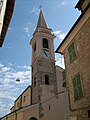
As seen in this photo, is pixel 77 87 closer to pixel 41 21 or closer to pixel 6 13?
pixel 6 13

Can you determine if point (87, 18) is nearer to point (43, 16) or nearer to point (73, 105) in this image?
point (73, 105)

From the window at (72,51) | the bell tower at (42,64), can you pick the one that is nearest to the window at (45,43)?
the bell tower at (42,64)

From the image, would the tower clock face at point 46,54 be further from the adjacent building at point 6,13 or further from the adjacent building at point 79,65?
the adjacent building at point 6,13

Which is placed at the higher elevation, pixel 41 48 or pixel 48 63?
pixel 41 48

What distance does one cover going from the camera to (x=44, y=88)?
22.2 m

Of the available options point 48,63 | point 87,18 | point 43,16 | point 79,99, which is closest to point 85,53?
point 87,18

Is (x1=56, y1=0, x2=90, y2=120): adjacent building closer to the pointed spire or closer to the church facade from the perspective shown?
the church facade

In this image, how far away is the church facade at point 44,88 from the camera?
20.5 metres

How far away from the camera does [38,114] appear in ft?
66.8

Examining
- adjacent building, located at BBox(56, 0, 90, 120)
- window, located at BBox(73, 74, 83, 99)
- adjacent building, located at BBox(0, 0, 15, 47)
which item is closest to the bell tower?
adjacent building, located at BBox(56, 0, 90, 120)

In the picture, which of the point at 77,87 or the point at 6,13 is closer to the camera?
the point at 6,13

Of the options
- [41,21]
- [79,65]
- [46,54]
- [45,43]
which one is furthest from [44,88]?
[41,21]

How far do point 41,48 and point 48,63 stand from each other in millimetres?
2697

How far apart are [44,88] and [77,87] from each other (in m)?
12.4
